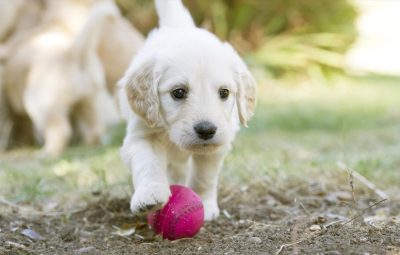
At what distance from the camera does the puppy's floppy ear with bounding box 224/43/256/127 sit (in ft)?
11.9

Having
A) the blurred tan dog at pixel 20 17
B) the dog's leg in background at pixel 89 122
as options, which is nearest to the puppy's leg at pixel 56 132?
the dog's leg in background at pixel 89 122

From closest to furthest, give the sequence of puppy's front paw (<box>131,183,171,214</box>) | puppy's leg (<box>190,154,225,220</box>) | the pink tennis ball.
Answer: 1. puppy's front paw (<box>131,183,171,214</box>)
2. the pink tennis ball
3. puppy's leg (<box>190,154,225,220</box>)

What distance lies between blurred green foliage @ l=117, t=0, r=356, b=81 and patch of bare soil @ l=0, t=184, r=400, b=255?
24.2 feet

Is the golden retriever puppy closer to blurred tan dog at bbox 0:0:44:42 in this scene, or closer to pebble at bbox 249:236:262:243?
blurred tan dog at bbox 0:0:44:42

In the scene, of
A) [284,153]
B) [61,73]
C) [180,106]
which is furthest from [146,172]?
[61,73]

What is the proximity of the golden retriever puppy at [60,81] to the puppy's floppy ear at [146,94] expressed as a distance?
3092mm

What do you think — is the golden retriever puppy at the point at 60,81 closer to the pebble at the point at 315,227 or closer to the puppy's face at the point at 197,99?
the puppy's face at the point at 197,99

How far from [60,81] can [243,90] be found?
3.68 m

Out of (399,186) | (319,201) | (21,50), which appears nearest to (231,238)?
(319,201)

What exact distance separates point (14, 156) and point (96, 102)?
99 cm

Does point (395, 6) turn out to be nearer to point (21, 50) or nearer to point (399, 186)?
point (21, 50)

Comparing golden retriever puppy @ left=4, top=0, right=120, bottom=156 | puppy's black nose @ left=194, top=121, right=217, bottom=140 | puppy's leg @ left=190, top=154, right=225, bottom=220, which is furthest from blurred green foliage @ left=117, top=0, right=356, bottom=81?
puppy's black nose @ left=194, top=121, right=217, bottom=140

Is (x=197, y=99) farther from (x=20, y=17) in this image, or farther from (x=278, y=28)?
(x=278, y=28)

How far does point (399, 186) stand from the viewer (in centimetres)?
482
